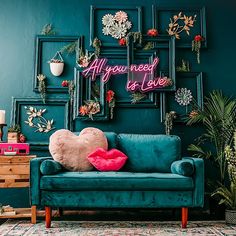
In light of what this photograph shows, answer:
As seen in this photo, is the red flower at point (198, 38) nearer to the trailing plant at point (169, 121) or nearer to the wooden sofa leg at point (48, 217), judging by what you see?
the trailing plant at point (169, 121)

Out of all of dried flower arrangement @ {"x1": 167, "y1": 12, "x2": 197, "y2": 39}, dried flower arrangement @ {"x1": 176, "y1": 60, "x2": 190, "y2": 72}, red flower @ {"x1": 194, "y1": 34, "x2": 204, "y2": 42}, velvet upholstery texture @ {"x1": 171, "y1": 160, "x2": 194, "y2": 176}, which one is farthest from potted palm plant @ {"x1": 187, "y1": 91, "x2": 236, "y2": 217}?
dried flower arrangement @ {"x1": 167, "y1": 12, "x2": 197, "y2": 39}

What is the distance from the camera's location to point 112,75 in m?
4.77

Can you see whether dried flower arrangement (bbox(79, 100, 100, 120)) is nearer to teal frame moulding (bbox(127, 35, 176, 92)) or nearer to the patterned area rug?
teal frame moulding (bbox(127, 35, 176, 92))

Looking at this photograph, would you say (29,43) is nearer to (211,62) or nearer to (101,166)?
(101,166)

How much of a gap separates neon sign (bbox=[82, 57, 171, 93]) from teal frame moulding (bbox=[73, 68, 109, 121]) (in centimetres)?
7

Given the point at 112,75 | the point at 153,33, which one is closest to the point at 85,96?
the point at 112,75

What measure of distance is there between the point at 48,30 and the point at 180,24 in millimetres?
1688

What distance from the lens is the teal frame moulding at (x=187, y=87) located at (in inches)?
185

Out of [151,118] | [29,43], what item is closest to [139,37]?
[151,118]

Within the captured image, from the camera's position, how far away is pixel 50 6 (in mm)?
4859

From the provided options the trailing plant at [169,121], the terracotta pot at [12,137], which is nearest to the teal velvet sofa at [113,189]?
the terracotta pot at [12,137]

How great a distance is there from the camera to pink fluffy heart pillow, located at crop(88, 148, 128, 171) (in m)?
3.97

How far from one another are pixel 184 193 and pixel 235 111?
4.66 ft

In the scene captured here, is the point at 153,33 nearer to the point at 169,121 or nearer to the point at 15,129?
the point at 169,121
